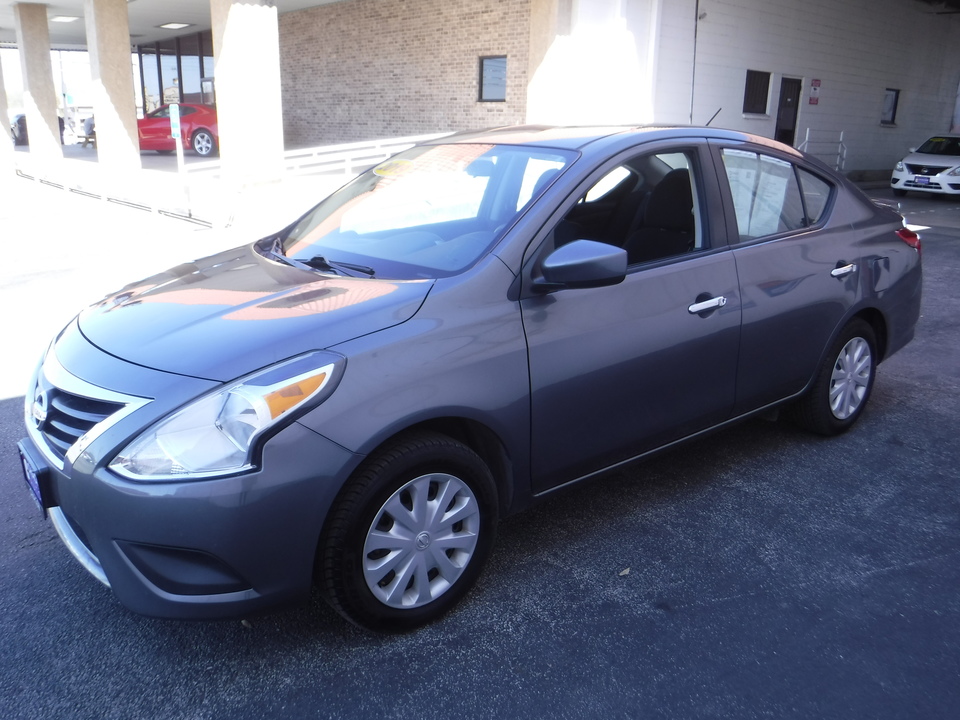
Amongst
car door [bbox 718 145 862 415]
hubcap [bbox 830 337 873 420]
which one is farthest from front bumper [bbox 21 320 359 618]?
hubcap [bbox 830 337 873 420]

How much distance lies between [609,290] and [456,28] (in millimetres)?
19398

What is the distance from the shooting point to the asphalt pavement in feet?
8.00

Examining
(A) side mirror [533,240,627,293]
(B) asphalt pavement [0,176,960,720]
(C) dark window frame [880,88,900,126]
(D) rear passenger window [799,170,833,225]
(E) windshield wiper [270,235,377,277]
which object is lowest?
(B) asphalt pavement [0,176,960,720]

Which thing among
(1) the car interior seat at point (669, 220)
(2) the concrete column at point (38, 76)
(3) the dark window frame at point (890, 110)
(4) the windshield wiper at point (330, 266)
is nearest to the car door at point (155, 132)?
(2) the concrete column at point (38, 76)

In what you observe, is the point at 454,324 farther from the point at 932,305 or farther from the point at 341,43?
the point at 341,43

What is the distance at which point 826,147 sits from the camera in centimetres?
2381

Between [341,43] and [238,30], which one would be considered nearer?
[238,30]

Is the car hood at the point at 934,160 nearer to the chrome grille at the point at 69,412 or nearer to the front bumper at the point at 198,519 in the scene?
the front bumper at the point at 198,519

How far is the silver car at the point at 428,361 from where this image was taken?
2.31 metres

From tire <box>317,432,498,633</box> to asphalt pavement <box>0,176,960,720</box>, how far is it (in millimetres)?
148

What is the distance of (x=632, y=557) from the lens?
3238 mm

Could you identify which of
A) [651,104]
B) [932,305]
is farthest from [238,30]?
[932,305]

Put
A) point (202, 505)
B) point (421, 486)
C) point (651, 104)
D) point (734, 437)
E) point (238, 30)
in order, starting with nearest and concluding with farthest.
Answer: point (202, 505) < point (421, 486) < point (734, 437) < point (238, 30) < point (651, 104)

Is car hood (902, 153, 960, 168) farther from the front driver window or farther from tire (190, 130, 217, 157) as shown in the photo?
tire (190, 130, 217, 157)
